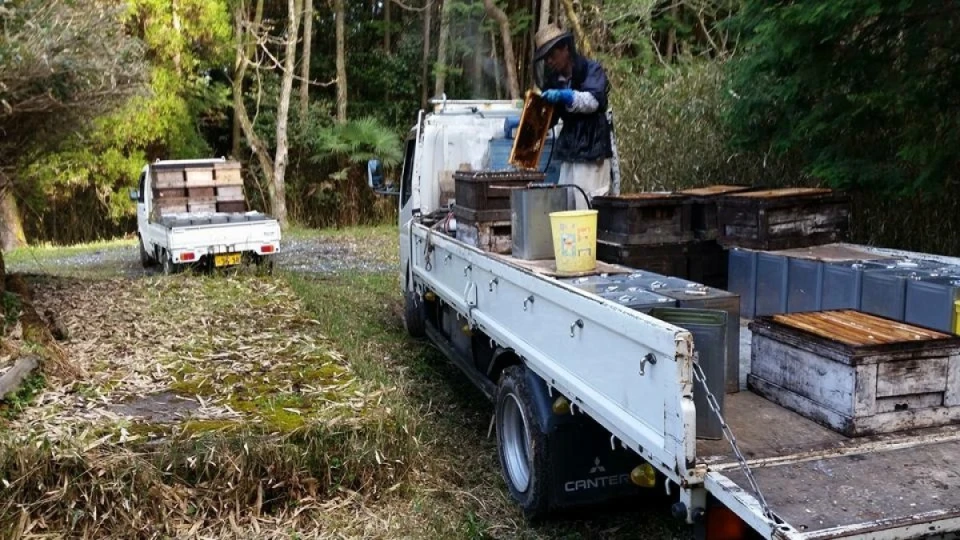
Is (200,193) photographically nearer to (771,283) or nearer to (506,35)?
(506,35)

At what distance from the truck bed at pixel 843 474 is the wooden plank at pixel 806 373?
0.11 metres

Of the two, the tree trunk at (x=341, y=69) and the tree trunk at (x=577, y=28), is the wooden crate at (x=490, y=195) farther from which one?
the tree trunk at (x=341, y=69)

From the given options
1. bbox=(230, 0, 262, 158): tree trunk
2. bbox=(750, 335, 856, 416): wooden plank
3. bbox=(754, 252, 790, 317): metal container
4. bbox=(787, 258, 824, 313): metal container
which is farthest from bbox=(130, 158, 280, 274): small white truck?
bbox=(750, 335, 856, 416): wooden plank

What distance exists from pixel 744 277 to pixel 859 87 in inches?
86.4

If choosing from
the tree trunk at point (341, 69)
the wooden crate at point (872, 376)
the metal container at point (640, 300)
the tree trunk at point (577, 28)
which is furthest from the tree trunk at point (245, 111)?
the wooden crate at point (872, 376)

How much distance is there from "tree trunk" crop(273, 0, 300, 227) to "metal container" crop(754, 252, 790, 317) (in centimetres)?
1489

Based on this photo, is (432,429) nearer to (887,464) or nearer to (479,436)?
(479,436)

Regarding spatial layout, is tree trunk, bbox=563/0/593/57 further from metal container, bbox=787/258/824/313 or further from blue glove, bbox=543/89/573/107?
metal container, bbox=787/258/824/313

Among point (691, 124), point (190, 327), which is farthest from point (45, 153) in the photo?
point (691, 124)

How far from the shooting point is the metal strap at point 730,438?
2.41 metres

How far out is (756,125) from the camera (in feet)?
22.9

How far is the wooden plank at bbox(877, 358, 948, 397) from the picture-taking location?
9.37ft

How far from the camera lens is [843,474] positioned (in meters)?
2.63

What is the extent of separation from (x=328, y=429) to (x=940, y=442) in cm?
312
